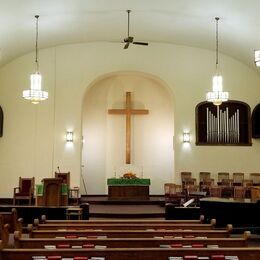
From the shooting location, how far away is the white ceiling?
33.5 feet

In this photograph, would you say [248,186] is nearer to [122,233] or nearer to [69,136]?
[69,136]

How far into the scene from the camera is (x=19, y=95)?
13609 millimetres

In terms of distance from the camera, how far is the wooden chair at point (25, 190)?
12.1m

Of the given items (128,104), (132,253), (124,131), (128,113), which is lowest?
(132,253)

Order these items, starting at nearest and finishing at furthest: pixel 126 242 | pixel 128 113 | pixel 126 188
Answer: pixel 126 242 → pixel 126 188 → pixel 128 113

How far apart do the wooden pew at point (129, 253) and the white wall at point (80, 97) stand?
9.60 meters

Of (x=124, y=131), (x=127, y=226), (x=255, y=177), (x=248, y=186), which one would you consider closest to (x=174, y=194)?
(x=248, y=186)

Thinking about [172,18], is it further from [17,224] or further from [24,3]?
[17,224]

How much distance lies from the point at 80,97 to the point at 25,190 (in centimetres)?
340

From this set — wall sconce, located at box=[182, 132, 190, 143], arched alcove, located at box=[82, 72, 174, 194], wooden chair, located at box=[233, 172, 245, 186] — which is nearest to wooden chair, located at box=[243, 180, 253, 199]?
wooden chair, located at box=[233, 172, 245, 186]

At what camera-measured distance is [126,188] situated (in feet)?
43.5

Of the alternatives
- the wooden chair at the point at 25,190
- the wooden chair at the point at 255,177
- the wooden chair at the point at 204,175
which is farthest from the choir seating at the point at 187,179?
the wooden chair at the point at 25,190

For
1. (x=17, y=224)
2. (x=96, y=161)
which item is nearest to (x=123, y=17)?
(x=96, y=161)

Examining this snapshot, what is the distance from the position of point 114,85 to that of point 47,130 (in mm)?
3120
